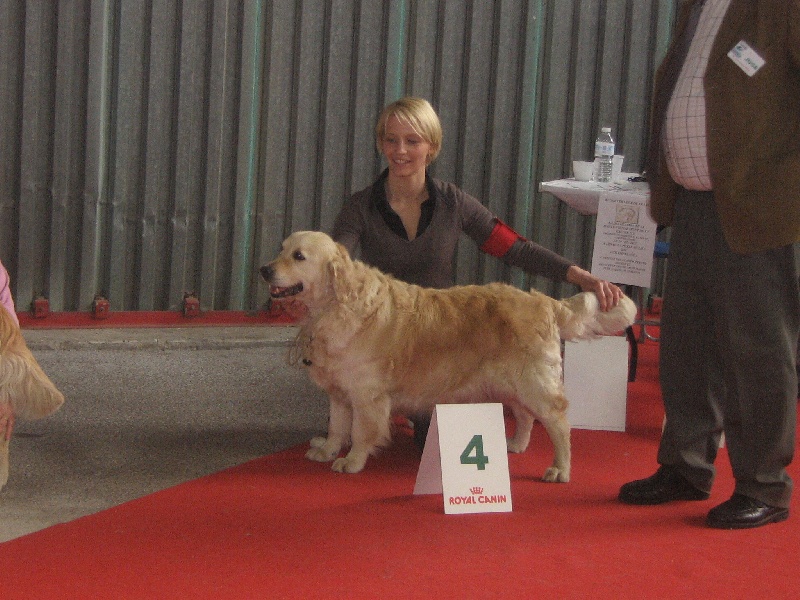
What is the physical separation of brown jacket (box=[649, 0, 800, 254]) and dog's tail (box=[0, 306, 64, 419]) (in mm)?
1997

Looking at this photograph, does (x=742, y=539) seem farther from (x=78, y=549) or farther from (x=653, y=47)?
(x=653, y=47)

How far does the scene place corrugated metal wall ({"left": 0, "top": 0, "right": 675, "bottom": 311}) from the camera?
5223mm

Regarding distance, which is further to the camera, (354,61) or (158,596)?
(354,61)

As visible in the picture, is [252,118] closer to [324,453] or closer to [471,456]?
[324,453]

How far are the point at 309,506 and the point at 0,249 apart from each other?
3.23m

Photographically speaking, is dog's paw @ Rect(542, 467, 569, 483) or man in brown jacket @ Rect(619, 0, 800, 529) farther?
dog's paw @ Rect(542, 467, 569, 483)

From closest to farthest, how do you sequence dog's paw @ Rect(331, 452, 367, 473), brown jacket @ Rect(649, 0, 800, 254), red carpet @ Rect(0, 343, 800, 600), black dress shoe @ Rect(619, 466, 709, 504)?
1. red carpet @ Rect(0, 343, 800, 600)
2. brown jacket @ Rect(649, 0, 800, 254)
3. black dress shoe @ Rect(619, 466, 709, 504)
4. dog's paw @ Rect(331, 452, 367, 473)

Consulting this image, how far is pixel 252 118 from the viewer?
221 inches

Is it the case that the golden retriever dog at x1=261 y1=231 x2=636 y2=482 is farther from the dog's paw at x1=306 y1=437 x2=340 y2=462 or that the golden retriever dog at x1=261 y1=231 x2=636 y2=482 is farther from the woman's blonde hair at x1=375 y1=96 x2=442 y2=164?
the woman's blonde hair at x1=375 y1=96 x2=442 y2=164

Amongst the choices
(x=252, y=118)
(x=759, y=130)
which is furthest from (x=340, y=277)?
(x=252, y=118)

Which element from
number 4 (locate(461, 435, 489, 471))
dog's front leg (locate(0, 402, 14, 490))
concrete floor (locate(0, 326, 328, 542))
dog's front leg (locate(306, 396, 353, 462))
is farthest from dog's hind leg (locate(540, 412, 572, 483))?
dog's front leg (locate(0, 402, 14, 490))

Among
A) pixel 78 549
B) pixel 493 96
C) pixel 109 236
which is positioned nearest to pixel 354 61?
pixel 493 96

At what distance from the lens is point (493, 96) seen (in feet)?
19.7

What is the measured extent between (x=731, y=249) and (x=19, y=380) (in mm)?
2039
